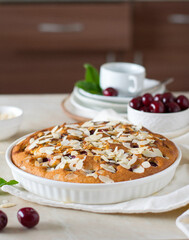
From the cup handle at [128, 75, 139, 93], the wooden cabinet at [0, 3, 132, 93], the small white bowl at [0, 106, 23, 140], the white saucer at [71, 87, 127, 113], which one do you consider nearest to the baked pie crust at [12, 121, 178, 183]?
the small white bowl at [0, 106, 23, 140]

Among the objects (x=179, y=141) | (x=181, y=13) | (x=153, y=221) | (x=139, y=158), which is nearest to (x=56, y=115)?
(x=179, y=141)

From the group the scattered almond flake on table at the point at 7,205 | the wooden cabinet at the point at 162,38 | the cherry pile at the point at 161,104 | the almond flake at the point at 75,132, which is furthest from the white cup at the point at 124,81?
the wooden cabinet at the point at 162,38

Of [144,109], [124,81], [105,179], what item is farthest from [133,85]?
[105,179]

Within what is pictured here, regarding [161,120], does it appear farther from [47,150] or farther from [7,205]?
[7,205]

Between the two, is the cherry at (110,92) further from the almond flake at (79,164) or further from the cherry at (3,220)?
the cherry at (3,220)

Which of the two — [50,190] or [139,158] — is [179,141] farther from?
[50,190]

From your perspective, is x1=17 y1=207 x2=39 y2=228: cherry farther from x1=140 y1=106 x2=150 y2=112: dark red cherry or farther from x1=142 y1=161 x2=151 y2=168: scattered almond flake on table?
x1=140 y1=106 x2=150 y2=112: dark red cherry
